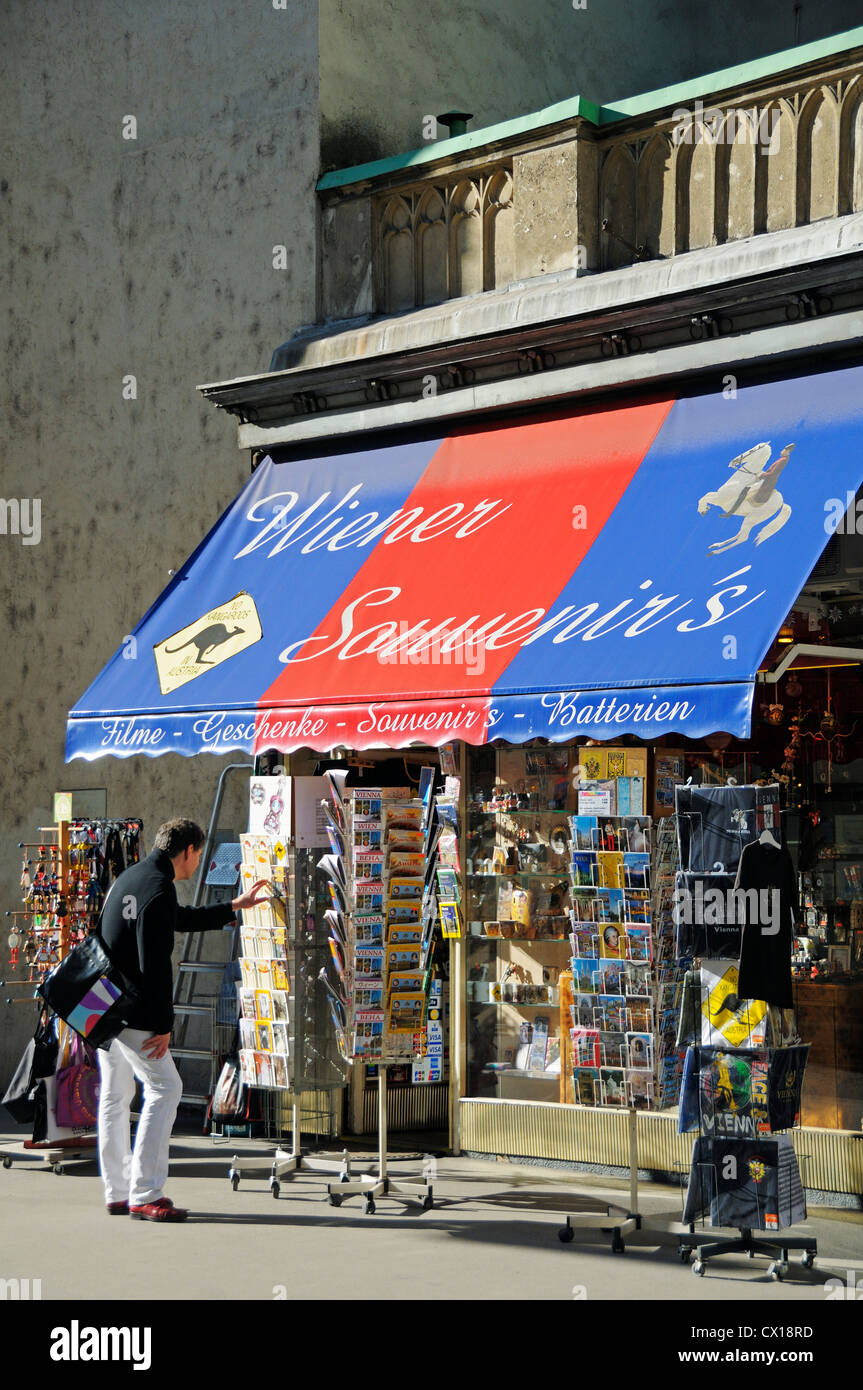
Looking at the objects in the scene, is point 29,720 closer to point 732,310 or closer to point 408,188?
point 408,188

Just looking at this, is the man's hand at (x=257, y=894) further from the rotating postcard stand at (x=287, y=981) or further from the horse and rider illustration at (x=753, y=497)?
the horse and rider illustration at (x=753, y=497)

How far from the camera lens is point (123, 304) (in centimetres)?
1365

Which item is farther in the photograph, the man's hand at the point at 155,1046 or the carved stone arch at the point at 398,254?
the carved stone arch at the point at 398,254

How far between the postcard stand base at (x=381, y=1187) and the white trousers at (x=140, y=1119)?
1.04m

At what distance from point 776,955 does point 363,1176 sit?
324 cm

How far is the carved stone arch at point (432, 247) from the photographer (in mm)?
11664

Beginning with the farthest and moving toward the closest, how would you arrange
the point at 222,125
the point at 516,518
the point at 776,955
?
1. the point at 222,125
2. the point at 516,518
3. the point at 776,955

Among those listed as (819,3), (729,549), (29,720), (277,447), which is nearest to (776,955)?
(729,549)

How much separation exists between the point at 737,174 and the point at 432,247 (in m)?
2.55

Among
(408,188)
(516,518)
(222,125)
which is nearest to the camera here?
(516,518)

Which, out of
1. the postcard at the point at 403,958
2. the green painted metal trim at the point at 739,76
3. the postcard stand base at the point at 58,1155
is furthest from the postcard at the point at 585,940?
the green painted metal trim at the point at 739,76

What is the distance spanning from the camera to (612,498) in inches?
382

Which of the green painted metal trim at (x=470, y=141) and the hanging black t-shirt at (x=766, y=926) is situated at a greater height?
the green painted metal trim at (x=470, y=141)

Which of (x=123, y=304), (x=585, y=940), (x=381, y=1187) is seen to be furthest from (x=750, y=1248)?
(x=123, y=304)
